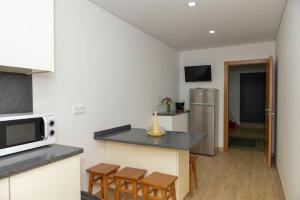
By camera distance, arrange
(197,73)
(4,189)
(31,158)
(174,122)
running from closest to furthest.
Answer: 1. (4,189)
2. (31,158)
3. (174,122)
4. (197,73)

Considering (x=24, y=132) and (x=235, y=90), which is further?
(x=235, y=90)

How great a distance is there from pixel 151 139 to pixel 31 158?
4.36 ft

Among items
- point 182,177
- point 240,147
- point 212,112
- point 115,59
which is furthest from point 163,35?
point 240,147

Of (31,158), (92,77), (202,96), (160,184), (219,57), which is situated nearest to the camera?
(31,158)

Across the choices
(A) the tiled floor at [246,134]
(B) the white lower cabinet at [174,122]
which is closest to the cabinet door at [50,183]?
(B) the white lower cabinet at [174,122]

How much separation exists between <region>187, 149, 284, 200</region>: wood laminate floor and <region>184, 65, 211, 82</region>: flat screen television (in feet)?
5.79

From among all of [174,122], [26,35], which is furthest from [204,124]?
[26,35]

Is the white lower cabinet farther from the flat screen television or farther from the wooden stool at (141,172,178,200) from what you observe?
the wooden stool at (141,172,178,200)

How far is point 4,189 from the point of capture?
4.00ft

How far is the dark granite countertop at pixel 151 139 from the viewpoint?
2230 mm

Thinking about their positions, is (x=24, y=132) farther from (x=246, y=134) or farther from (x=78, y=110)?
(x=246, y=134)

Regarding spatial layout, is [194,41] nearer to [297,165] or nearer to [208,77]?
[208,77]

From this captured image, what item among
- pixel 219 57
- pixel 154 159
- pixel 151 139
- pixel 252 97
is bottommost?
pixel 154 159

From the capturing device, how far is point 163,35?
3934 mm
